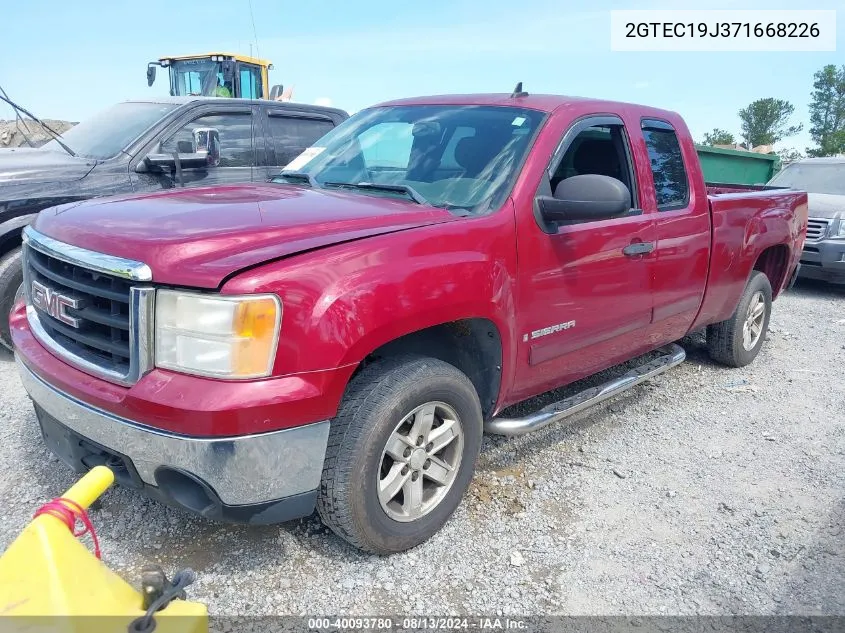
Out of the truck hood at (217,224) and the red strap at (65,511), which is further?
the truck hood at (217,224)

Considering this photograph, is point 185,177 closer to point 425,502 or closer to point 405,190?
point 405,190

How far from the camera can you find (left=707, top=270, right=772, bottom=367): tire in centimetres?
512

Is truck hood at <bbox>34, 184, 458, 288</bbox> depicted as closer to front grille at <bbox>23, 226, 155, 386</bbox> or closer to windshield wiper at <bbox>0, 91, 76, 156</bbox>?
front grille at <bbox>23, 226, 155, 386</bbox>

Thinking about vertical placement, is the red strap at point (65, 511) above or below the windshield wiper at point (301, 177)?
below

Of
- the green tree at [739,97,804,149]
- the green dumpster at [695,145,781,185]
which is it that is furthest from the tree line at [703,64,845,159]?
the green dumpster at [695,145,781,185]

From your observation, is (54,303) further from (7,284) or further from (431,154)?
(7,284)

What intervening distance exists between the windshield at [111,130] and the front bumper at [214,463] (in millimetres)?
3506

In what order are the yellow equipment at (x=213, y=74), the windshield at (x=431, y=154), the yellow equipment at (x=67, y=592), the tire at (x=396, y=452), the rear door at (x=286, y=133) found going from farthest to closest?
the yellow equipment at (x=213, y=74) < the rear door at (x=286, y=133) < the windshield at (x=431, y=154) < the tire at (x=396, y=452) < the yellow equipment at (x=67, y=592)

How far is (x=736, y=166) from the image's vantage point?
11547mm

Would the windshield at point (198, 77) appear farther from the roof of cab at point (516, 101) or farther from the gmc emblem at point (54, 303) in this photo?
the gmc emblem at point (54, 303)

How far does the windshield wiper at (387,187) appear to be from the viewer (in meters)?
3.08

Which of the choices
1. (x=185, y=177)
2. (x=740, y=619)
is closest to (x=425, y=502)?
(x=740, y=619)

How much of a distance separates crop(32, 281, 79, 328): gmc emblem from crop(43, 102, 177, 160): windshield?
113 inches

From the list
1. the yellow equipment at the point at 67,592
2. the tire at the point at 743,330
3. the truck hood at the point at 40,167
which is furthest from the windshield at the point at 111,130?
the tire at the point at 743,330
